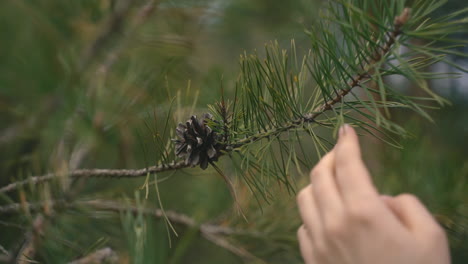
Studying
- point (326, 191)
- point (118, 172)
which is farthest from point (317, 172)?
point (118, 172)

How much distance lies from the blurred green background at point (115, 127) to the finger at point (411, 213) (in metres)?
0.12

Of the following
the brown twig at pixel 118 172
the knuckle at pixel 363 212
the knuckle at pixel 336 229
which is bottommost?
the knuckle at pixel 336 229

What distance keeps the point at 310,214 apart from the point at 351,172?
0.09 ft

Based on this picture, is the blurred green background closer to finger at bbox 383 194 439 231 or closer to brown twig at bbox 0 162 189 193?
brown twig at bbox 0 162 189 193

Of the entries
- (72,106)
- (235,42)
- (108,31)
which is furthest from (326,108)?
(235,42)

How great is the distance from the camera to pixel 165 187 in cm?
56

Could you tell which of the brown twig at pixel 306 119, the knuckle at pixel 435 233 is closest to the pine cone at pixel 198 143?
the brown twig at pixel 306 119

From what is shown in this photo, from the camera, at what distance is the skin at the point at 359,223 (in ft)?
0.48

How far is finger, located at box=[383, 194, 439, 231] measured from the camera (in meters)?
0.15

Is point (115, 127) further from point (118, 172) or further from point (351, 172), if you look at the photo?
point (351, 172)

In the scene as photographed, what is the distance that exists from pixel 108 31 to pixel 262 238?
0.28 m

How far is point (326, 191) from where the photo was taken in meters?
0.16

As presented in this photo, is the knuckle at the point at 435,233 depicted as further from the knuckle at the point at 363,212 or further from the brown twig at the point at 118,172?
the brown twig at the point at 118,172

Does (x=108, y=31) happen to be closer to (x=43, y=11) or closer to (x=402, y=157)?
(x=43, y=11)
